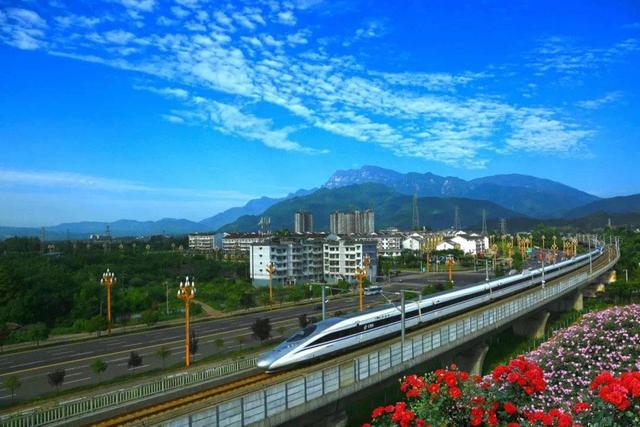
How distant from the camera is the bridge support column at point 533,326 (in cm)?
4081

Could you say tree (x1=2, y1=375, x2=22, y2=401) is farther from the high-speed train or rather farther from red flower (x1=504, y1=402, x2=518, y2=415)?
red flower (x1=504, y1=402, x2=518, y2=415)

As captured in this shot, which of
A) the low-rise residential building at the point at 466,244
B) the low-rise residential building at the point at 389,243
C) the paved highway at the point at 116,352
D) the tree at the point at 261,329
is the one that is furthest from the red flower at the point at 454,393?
the low-rise residential building at the point at 466,244

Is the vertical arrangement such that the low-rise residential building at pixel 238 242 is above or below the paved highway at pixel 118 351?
above

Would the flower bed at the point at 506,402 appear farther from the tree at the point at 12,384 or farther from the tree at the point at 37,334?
the tree at the point at 37,334

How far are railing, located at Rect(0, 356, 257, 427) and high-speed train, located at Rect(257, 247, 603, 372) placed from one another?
6.82 feet

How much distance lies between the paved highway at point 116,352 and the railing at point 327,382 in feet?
50.3

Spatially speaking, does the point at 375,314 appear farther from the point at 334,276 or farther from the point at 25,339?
the point at 334,276

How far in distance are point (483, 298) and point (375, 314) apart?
19.0 metres

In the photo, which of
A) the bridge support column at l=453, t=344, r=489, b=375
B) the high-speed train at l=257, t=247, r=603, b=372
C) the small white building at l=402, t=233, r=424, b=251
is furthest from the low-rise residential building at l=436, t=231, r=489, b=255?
the bridge support column at l=453, t=344, r=489, b=375

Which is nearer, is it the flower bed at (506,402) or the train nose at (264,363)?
the flower bed at (506,402)

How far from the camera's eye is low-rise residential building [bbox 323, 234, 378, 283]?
273ft

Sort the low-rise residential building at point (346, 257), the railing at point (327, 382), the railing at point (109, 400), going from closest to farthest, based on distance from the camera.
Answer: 1. the railing at point (327, 382)
2. the railing at point (109, 400)
3. the low-rise residential building at point (346, 257)

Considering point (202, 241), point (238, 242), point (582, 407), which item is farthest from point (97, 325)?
point (202, 241)

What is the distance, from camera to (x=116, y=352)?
34531 mm
